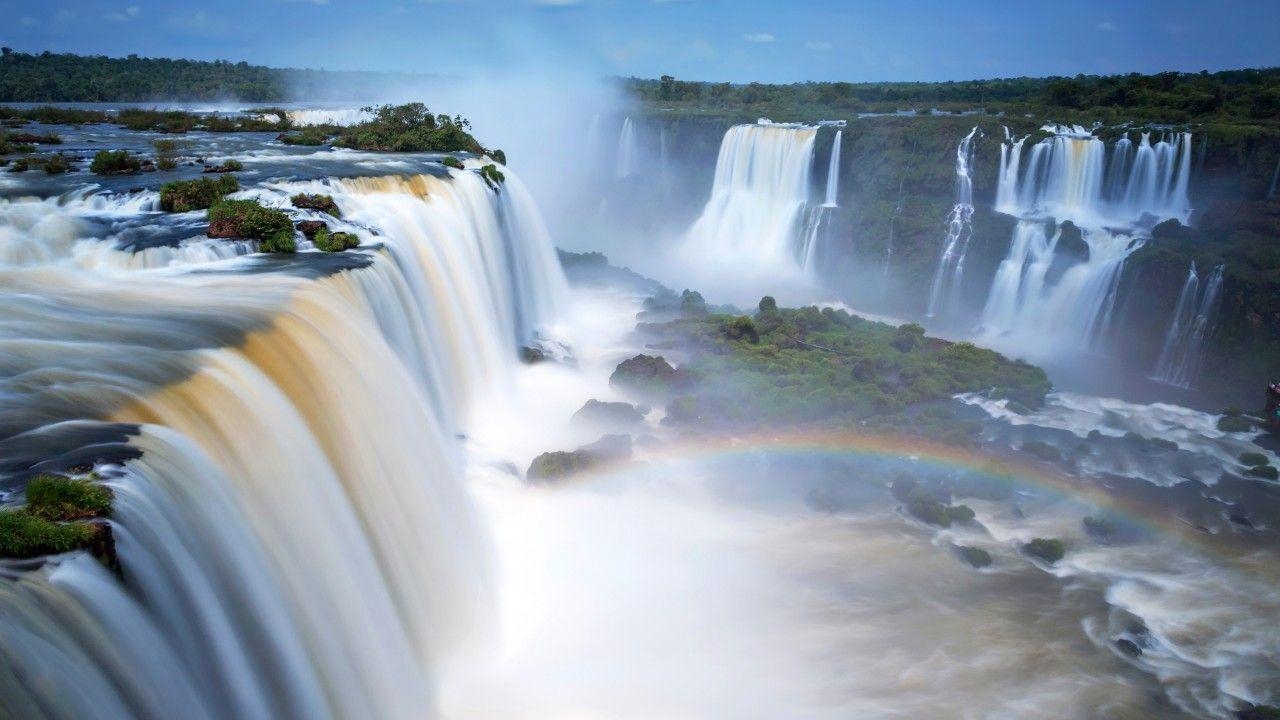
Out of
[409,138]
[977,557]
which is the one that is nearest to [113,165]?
[409,138]

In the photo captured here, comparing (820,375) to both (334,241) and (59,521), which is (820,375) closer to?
(334,241)

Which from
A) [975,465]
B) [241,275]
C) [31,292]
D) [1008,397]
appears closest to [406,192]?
[241,275]

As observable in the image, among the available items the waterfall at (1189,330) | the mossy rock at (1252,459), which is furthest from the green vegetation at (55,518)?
the waterfall at (1189,330)

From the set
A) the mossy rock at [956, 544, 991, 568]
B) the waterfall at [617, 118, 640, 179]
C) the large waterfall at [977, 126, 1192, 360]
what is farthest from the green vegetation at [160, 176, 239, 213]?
the waterfall at [617, 118, 640, 179]

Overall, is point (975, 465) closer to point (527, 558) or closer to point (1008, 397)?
point (1008, 397)

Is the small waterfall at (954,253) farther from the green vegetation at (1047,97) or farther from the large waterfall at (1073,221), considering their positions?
the green vegetation at (1047,97)

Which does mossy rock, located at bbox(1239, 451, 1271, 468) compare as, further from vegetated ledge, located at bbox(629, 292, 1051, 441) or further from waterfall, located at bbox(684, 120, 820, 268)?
waterfall, located at bbox(684, 120, 820, 268)
